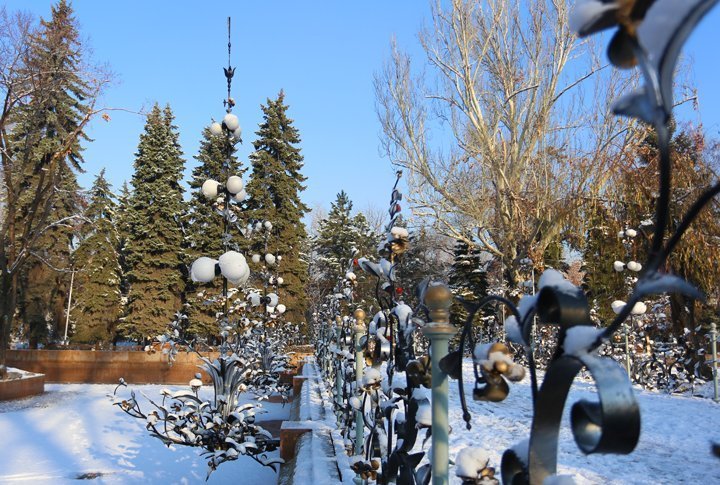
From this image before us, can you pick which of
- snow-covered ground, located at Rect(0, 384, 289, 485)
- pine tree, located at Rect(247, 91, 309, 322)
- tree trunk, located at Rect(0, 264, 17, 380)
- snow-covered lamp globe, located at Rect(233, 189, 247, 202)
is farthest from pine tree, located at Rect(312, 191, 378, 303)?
snow-covered lamp globe, located at Rect(233, 189, 247, 202)

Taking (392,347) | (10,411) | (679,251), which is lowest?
(10,411)

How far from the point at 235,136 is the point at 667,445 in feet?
15.7

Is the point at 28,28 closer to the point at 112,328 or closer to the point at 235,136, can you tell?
the point at 235,136

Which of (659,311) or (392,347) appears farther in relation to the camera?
(659,311)

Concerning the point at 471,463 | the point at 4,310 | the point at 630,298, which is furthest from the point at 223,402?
the point at 4,310

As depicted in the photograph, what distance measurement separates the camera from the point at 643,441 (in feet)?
15.6

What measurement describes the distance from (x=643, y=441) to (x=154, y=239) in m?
23.1

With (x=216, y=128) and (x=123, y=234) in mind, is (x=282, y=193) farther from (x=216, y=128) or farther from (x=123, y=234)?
(x=216, y=128)

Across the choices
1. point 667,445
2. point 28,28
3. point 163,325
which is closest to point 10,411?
point 28,28

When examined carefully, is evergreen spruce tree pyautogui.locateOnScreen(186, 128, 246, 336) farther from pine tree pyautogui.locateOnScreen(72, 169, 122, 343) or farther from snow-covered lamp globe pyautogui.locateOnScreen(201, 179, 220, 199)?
snow-covered lamp globe pyautogui.locateOnScreen(201, 179, 220, 199)

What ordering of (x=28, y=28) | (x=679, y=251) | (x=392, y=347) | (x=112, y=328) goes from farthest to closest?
(x=112, y=328) < (x=28, y=28) < (x=679, y=251) < (x=392, y=347)

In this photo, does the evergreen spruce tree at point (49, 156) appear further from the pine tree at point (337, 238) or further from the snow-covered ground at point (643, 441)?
the pine tree at point (337, 238)

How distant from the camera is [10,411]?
28.0 ft

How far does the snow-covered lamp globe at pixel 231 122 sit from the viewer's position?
4.39 meters
